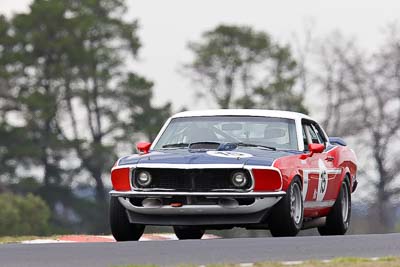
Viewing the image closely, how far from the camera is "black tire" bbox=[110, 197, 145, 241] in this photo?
615 inches

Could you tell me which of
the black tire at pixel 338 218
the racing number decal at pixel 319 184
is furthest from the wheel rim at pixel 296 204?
the black tire at pixel 338 218

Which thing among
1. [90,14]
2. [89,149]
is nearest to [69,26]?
[90,14]

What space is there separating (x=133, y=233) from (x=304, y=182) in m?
1.93

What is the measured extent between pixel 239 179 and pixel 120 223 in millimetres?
1463

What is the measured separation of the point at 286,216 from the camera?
15258 millimetres

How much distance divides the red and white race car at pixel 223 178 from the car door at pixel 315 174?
0.8 inches

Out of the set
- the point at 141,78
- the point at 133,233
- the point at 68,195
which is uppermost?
the point at 133,233

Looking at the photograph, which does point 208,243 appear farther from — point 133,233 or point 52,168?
point 52,168

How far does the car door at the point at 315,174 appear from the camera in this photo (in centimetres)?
1617

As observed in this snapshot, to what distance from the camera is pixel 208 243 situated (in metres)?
13.6

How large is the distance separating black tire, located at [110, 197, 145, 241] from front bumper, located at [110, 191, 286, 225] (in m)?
0.21

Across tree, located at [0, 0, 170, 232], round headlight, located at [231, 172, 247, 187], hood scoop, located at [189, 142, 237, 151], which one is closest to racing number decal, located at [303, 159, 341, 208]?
hood scoop, located at [189, 142, 237, 151]

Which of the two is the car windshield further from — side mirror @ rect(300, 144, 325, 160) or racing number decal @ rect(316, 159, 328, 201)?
racing number decal @ rect(316, 159, 328, 201)

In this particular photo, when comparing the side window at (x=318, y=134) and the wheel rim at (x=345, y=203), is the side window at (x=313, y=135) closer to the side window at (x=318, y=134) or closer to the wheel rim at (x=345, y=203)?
the side window at (x=318, y=134)
